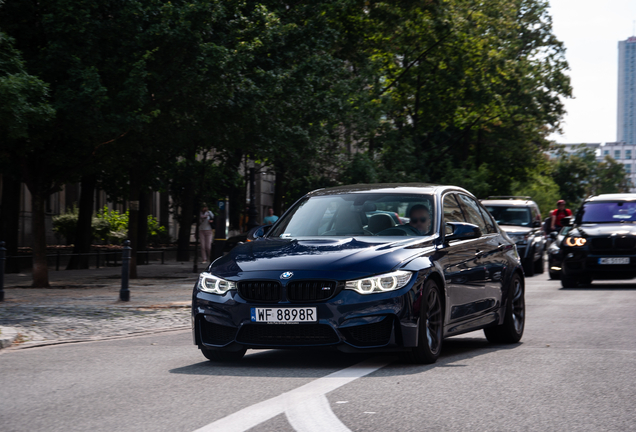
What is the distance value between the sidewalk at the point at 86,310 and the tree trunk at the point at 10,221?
64.5 inches

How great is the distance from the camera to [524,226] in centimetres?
2519

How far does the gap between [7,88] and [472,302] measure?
9.23 m

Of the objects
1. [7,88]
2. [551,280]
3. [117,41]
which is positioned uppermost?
[117,41]

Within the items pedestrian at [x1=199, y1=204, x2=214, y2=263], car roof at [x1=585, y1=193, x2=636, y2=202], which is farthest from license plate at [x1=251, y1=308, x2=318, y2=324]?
pedestrian at [x1=199, y1=204, x2=214, y2=263]

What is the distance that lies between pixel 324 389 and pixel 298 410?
2.55 ft

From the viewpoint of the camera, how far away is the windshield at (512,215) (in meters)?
25.5

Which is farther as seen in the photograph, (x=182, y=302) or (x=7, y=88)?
(x=182, y=302)

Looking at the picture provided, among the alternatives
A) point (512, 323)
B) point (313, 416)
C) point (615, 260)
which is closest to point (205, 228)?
point (615, 260)

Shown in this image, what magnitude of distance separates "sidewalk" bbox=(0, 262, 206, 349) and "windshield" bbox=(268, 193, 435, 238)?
3480 mm

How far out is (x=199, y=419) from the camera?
548 cm

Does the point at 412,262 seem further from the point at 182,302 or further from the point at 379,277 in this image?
the point at 182,302

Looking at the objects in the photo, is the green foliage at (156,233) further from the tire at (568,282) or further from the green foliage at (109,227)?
the tire at (568,282)

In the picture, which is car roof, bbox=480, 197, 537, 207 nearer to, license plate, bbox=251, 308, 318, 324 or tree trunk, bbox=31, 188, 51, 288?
tree trunk, bbox=31, 188, 51, 288

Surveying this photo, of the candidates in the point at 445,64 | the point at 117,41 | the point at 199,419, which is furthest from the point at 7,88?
the point at 445,64
